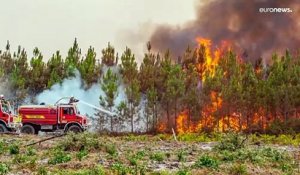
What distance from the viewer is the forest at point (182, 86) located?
62688mm

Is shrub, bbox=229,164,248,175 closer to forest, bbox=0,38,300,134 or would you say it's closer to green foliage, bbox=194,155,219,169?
green foliage, bbox=194,155,219,169

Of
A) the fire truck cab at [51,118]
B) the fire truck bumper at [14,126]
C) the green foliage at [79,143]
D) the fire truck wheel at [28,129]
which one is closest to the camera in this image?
the green foliage at [79,143]

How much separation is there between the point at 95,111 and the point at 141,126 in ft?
18.9

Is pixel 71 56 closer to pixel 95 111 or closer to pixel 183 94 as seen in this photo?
pixel 95 111

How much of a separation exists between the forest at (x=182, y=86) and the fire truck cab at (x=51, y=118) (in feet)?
47.1

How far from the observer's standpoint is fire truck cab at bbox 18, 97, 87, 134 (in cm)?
4716

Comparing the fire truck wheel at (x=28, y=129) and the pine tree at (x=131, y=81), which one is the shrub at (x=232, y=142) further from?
the pine tree at (x=131, y=81)

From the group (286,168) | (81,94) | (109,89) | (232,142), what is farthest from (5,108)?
(286,168)

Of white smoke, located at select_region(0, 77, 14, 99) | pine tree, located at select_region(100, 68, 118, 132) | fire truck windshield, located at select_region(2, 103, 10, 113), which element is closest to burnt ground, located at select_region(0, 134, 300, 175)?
fire truck windshield, located at select_region(2, 103, 10, 113)

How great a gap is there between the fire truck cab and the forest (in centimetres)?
1434

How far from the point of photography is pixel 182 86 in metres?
62.8

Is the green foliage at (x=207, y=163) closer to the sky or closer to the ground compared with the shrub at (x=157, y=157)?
closer to the ground

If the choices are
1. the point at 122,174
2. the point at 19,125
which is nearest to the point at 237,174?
the point at 122,174

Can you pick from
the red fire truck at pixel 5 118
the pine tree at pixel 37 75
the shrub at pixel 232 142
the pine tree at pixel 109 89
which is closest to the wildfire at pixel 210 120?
the pine tree at pixel 109 89
